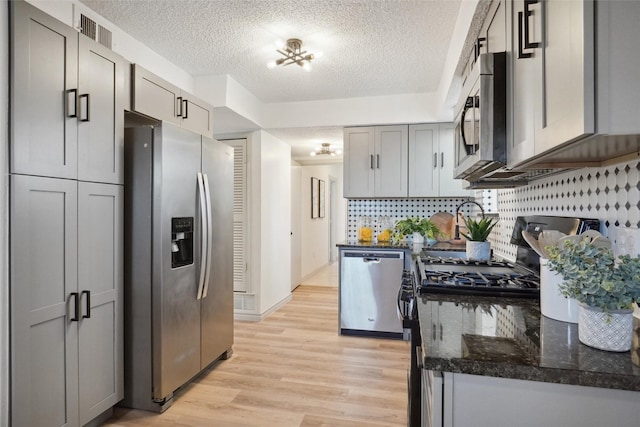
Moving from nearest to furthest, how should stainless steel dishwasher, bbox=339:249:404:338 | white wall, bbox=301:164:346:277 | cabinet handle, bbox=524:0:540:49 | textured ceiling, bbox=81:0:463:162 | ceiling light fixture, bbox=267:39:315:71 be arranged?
cabinet handle, bbox=524:0:540:49 → textured ceiling, bbox=81:0:463:162 → ceiling light fixture, bbox=267:39:315:71 → stainless steel dishwasher, bbox=339:249:404:338 → white wall, bbox=301:164:346:277

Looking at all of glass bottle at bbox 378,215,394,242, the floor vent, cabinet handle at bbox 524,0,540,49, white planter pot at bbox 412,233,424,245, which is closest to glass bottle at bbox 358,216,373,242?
glass bottle at bbox 378,215,394,242

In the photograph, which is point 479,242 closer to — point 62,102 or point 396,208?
point 396,208

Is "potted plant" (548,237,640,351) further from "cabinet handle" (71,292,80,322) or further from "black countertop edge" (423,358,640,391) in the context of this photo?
"cabinet handle" (71,292,80,322)

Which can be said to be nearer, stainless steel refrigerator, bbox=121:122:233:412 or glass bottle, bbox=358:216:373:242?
stainless steel refrigerator, bbox=121:122:233:412

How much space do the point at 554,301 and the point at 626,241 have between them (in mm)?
310

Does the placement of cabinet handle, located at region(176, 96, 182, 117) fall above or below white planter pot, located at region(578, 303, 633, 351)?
above

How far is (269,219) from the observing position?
4523 millimetres

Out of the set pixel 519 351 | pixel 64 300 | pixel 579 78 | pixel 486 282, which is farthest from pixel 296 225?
pixel 579 78

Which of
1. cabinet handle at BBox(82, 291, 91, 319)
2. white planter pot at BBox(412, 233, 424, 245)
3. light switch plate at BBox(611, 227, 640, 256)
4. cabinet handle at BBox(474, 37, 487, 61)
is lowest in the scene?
cabinet handle at BBox(82, 291, 91, 319)

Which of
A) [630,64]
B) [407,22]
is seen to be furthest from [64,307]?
[407,22]

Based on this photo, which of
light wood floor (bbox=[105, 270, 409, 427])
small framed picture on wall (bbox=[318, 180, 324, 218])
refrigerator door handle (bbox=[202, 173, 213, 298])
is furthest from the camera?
small framed picture on wall (bbox=[318, 180, 324, 218])

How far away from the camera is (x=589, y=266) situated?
3.03 feet

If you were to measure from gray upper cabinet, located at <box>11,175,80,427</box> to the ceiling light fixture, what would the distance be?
1.64 m

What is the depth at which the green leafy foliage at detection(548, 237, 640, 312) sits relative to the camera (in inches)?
34.9
